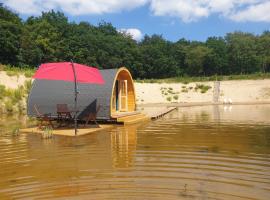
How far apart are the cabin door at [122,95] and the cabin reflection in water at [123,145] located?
482 cm

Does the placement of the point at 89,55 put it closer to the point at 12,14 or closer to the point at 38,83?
the point at 12,14

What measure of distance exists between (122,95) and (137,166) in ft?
42.5

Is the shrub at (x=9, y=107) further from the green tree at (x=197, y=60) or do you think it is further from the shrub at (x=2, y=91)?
the green tree at (x=197, y=60)

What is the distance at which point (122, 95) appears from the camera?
69.9 ft

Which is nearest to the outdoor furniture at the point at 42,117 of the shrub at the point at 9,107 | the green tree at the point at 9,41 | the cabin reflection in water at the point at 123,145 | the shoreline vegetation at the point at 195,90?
the cabin reflection in water at the point at 123,145

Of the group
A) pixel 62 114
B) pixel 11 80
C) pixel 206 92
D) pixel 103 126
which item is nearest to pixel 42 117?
pixel 62 114

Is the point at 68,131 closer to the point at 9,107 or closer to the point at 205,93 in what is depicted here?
the point at 9,107

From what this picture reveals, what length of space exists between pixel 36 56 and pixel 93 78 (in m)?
42.6

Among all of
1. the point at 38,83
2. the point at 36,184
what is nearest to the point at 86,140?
the point at 36,184

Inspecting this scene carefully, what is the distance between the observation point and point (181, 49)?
273ft

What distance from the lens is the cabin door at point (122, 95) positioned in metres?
21.1

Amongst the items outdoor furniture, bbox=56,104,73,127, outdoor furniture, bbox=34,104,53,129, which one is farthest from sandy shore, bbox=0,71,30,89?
outdoor furniture, bbox=56,104,73,127

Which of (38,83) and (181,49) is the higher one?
(181,49)

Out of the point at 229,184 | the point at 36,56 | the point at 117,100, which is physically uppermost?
the point at 36,56
